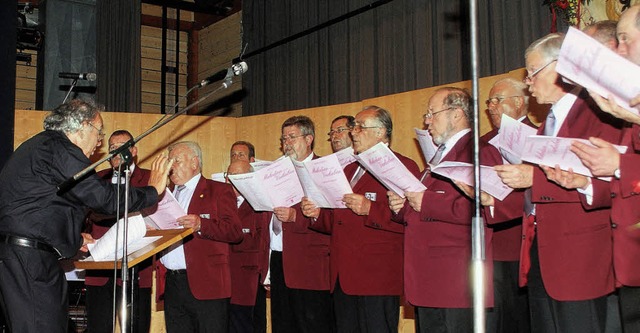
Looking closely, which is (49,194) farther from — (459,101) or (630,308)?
(630,308)

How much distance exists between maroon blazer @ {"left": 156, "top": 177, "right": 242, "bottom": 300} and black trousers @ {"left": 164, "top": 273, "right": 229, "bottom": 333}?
6 cm

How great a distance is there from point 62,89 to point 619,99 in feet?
24.0

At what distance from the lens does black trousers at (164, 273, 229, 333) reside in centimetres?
472

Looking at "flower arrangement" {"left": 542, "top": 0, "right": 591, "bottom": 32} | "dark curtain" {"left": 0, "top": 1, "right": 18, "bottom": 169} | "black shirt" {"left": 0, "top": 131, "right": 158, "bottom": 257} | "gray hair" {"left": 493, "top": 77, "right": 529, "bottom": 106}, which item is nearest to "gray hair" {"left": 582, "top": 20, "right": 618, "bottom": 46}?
"gray hair" {"left": 493, "top": 77, "right": 529, "bottom": 106}

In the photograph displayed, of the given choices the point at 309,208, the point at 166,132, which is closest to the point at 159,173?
the point at 309,208

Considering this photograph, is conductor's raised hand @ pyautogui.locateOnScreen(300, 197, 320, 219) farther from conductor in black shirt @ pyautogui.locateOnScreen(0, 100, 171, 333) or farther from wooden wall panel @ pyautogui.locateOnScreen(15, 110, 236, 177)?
wooden wall panel @ pyautogui.locateOnScreen(15, 110, 236, 177)

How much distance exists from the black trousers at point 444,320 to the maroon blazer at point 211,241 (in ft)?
5.54

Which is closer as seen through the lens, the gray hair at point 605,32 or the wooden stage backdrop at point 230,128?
the gray hair at point 605,32

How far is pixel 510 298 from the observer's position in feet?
13.4

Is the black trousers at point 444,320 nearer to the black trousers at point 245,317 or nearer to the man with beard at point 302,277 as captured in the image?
the man with beard at point 302,277

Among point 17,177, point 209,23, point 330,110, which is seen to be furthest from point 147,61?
point 17,177

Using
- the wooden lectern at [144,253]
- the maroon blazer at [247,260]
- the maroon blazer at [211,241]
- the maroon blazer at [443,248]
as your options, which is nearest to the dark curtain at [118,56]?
the maroon blazer at [247,260]

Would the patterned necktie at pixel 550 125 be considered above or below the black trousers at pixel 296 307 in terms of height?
above

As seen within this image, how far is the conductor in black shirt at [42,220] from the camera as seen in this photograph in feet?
11.4
